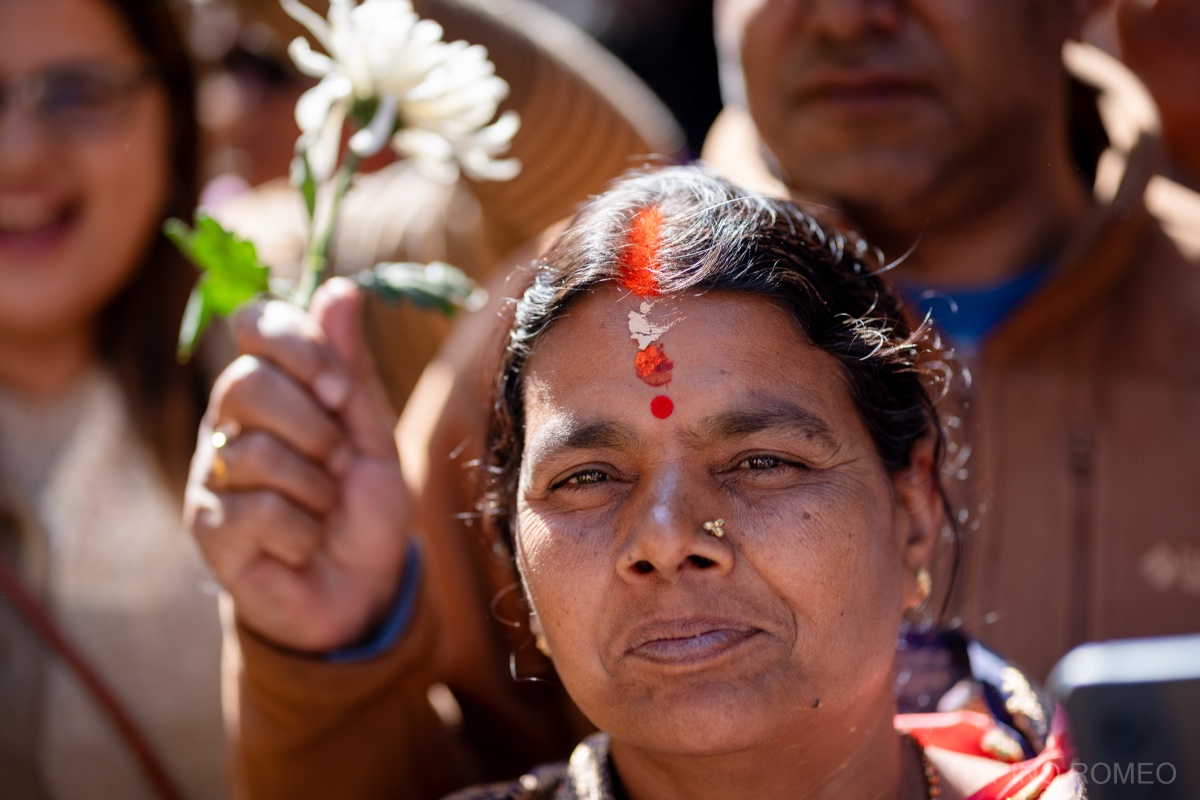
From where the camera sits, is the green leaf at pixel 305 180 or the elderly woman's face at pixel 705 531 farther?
the green leaf at pixel 305 180

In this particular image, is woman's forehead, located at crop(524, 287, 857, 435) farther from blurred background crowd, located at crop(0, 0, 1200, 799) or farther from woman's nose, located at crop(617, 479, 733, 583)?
blurred background crowd, located at crop(0, 0, 1200, 799)

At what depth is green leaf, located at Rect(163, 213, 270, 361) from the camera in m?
2.04

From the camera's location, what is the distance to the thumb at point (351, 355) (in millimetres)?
2182

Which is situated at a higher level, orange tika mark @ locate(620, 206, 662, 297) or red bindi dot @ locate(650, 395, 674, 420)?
→ orange tika mark @ locate(620, 206, 662, 297)

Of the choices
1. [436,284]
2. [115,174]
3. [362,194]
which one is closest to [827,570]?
[436,284]

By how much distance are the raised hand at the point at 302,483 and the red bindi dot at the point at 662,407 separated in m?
0.67

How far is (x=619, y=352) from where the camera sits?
1.77 meters

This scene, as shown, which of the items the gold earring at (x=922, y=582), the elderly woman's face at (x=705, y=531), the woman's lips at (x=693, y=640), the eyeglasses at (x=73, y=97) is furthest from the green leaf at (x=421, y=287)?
the eyeglasses at (x=73, y=97)

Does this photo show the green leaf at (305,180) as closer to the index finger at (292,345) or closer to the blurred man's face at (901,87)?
the index finger at (292,345)

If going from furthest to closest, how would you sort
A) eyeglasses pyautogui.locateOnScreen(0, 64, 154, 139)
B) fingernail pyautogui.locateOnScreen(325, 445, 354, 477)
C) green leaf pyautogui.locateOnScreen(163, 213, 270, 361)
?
eyeglasses pyautogui.locateOnScreen(0, 64, 154, 139), fingernail pyautogui.locateOnScreen(325, 445, 354, 477), green leaf pyautogui.locateOnScreen(163, 213, 270, 361)

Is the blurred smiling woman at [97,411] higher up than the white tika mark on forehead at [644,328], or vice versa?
the white tika mark on forehead at [644,328]

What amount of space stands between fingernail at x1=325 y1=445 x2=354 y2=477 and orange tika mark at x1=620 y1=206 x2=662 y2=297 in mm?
649

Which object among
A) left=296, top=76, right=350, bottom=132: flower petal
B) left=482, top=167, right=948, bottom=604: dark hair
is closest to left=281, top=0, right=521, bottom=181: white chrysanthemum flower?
left=296, top=76, right=350, bottom=132: flower petal

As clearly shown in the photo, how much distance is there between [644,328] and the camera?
1.77 metres
